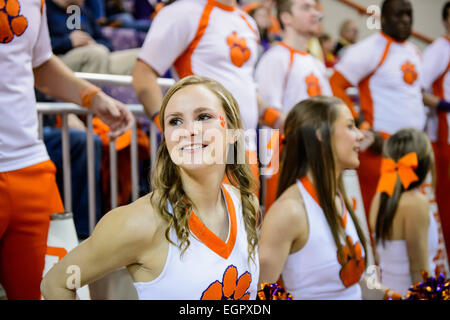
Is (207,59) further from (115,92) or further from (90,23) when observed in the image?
(90,23)

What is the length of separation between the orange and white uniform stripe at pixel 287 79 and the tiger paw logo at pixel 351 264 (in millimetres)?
756

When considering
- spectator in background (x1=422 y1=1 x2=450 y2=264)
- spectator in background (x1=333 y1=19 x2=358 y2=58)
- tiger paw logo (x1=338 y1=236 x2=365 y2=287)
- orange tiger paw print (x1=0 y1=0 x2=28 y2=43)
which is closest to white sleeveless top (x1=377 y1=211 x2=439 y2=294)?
tiger paw logo (x1=338 y1=236 x2=365 y2=287)

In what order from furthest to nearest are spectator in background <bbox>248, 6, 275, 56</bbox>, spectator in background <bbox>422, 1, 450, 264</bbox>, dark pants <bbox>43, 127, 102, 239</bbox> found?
spectator in background <bbox>248, 6, 275, 56</bbox> → spectator in background <bbox>422, 1, 450, 264</bbox> → dark pants <bbox>43, 127, 102, 239</bbox>

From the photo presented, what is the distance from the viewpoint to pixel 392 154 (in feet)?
5.70

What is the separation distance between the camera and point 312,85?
1989mm

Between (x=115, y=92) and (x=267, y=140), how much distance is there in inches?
37.7

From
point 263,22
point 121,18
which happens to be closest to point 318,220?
point 121,18

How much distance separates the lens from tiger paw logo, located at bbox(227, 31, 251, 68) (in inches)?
51.4

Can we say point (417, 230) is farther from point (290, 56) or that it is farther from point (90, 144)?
point (90, 144)

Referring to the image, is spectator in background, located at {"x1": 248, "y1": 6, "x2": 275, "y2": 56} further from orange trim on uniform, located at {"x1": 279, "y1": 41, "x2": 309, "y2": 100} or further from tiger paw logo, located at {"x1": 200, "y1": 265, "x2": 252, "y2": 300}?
tiger paw logo, located at {"x1": 200, "y1": 265, "x2": 252, "y2": 300}

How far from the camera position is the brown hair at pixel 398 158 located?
174 cm

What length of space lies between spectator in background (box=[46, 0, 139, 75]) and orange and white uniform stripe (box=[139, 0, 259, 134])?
18cm

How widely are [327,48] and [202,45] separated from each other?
2.53 meters

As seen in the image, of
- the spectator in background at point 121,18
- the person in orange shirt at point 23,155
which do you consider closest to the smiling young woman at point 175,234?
the person in orange shirt at point 23,155
